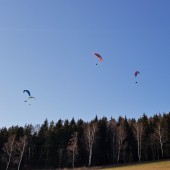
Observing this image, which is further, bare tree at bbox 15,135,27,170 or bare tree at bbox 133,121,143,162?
bare tree at bbox 133,121,143,162

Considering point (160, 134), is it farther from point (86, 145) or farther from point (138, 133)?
point (86, 145)

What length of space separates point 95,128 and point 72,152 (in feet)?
30.4

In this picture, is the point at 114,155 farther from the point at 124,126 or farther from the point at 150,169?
the point at 150,169

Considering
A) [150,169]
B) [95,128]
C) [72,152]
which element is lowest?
[150,169]

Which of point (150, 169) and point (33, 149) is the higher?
point (33, 149)

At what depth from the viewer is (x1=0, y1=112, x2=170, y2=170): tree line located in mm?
78713

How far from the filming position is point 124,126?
281ft

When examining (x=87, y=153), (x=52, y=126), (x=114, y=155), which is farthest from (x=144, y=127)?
(x=52, y=126)

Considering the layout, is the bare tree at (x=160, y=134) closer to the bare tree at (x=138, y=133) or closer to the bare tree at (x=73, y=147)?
the bare tree at (x=138, y=133)

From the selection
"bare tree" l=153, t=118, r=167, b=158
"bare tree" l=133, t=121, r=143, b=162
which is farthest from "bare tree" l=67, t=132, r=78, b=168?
"bare tree" l=153, t=118, r=167, b=158

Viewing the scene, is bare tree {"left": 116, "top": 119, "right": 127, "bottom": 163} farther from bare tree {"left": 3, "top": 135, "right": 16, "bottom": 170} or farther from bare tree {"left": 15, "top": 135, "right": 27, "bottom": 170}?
bare tree {"left": 3, "top": 135, "right": 16, "bottom": 170}

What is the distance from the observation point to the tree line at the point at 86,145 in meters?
78.7

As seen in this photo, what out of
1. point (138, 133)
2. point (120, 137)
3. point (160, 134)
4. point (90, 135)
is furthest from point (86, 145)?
point (160, 134)

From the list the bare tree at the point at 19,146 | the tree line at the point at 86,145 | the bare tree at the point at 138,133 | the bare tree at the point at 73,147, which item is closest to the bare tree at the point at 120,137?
the tree line at the point at 86,145
